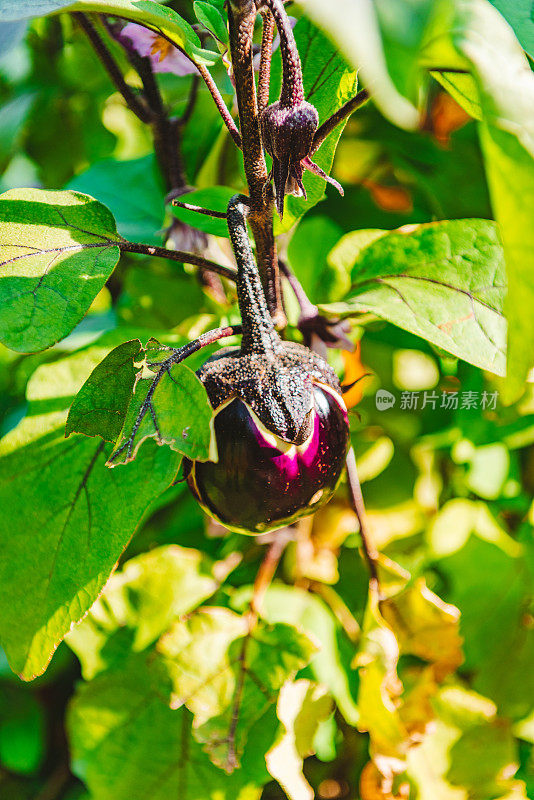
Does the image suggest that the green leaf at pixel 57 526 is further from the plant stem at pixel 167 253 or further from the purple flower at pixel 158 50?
the purple flower at pixel 158 50

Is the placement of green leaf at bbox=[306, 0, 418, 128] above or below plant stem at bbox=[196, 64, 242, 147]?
above

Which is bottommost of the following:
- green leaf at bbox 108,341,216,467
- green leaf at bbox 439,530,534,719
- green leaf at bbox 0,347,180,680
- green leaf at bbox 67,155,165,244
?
green leaf at bbox 439,530,534,719

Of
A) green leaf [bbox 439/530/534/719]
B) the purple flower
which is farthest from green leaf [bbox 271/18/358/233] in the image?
green leaf [bbox 439/530/534/719]

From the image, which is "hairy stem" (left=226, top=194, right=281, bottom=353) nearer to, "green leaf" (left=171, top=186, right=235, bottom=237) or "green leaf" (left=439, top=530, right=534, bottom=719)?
"green leaf" (left=171, top=186, right=235, bottom=237)

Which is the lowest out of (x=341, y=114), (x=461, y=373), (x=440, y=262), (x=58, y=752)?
(x=58, y=752)

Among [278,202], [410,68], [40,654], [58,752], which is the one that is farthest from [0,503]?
[58,752]

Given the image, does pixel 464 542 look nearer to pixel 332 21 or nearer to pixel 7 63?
pixel 332 21

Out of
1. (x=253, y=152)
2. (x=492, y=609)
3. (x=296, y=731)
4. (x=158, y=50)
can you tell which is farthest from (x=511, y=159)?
(x=492, y=609)
